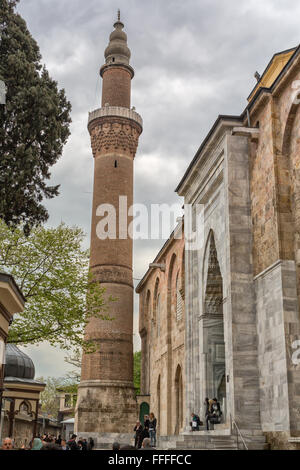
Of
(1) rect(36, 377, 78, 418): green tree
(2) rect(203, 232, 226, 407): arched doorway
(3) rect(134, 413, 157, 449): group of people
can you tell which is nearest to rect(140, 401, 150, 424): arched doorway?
→ (3) rect(134, 413, 157, 449): group of people

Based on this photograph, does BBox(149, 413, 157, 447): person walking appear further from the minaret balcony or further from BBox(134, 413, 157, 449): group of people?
the minaret balcony

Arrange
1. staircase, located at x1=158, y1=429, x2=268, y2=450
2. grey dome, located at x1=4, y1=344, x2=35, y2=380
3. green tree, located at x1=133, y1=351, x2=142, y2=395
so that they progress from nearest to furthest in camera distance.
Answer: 1. staircase, located at x1=158, y1=429, x2=268, y2=450
2. grey dome, located at x1=4, y1=344, x2=35, y2=380
3. green tree, located at x1=133, y1=351, x2=142, y2=395

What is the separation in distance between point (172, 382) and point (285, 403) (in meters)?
13.7

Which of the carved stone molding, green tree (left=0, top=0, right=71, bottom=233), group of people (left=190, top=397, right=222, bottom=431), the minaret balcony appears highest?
the minaret balcony

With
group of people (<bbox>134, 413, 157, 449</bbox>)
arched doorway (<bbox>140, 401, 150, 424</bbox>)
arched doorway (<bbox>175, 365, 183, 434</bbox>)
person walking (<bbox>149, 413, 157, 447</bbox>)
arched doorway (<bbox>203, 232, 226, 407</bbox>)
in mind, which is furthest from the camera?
arched doorway (<bbox>140, 401, 150, 424</bbox>)

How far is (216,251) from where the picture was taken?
1781cm

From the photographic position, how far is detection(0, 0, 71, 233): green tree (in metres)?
12.1

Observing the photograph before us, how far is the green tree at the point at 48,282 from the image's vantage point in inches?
736

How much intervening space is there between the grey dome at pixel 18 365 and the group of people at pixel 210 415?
1227 cm

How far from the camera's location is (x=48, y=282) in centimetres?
1958

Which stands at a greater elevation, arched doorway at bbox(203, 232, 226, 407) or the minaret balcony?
the minaret balcony

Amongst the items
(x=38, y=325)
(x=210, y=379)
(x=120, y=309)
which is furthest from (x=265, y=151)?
(x=120, y=309)

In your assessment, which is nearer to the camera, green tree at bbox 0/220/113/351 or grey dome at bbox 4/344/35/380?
green tree at bbox 0/220/113/351

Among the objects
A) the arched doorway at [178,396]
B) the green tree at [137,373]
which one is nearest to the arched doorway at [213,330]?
the arched doorway at [178,396]
